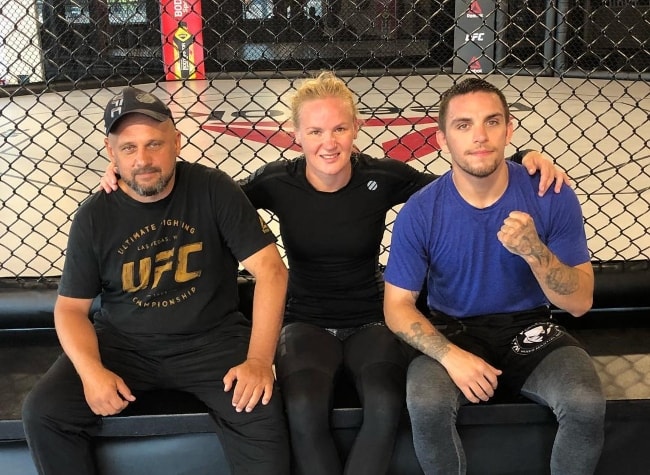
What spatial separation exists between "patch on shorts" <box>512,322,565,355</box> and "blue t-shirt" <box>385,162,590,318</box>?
0.19 feet

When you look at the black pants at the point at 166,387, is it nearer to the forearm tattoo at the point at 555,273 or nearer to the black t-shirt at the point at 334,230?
the black t-shirt at the point at 334,230

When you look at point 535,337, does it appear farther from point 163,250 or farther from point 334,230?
point 163,250

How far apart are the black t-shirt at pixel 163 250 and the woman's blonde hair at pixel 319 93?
25 centimetres

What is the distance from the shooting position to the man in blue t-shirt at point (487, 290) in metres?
1.35

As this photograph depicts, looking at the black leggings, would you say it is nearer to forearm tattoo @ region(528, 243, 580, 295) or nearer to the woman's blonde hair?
forearm tattoo @ region(528, 243, 580, 295)

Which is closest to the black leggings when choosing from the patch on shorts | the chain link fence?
the patch on shorts

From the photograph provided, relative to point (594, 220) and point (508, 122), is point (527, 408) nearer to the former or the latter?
point (508, 122)

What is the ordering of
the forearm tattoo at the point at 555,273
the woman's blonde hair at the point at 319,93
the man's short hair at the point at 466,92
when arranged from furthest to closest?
the woman's blonde hair at the point at 319,93
the man's short hair at the point at 466,92
the forearm tattoo at the point at 555,273

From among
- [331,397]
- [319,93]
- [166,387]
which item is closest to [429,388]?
[331,397]

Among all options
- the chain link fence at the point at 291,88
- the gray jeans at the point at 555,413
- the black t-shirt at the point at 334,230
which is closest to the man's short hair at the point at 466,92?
the black t-shirt at the point at 334,230

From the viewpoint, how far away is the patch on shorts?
146 cm

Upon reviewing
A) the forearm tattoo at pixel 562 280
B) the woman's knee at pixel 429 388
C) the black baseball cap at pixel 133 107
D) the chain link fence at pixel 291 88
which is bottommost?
the woman's knee at pixel 429 388

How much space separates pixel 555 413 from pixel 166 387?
0.89 meters

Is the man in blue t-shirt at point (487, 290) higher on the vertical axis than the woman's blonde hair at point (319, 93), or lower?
lower
